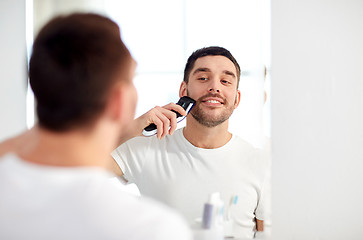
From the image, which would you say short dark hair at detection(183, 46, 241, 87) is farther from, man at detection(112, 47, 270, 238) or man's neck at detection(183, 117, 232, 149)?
man's neck at detection(183, 117, 232, 149)

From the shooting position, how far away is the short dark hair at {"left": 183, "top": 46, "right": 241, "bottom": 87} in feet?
3.40

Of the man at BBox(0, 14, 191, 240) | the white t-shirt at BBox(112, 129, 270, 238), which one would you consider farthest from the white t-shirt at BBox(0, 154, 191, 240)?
the white t-shirt at BBox(112, 129, 270, 238)

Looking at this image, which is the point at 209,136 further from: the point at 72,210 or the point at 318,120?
the point at 72,210

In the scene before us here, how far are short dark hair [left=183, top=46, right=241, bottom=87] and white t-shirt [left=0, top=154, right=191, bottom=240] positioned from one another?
599 millimetres

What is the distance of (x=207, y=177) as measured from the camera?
3.39ft

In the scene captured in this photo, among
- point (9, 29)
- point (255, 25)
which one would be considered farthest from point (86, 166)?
point (9, 29)

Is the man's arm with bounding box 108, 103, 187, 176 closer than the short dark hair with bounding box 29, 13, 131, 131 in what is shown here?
No

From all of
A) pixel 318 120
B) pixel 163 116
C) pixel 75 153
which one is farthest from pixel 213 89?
pixel 75 153

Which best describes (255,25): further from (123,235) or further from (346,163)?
(123,235)

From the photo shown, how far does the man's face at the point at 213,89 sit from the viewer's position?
1040 millimetres

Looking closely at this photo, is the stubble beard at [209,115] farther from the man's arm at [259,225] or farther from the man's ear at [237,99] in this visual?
the man's arm at [259,225]

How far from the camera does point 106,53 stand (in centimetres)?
51

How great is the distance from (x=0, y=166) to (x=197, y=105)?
63cm

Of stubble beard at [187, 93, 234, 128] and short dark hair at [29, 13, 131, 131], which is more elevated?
short dark hair at [29, 13, 131, 131]
